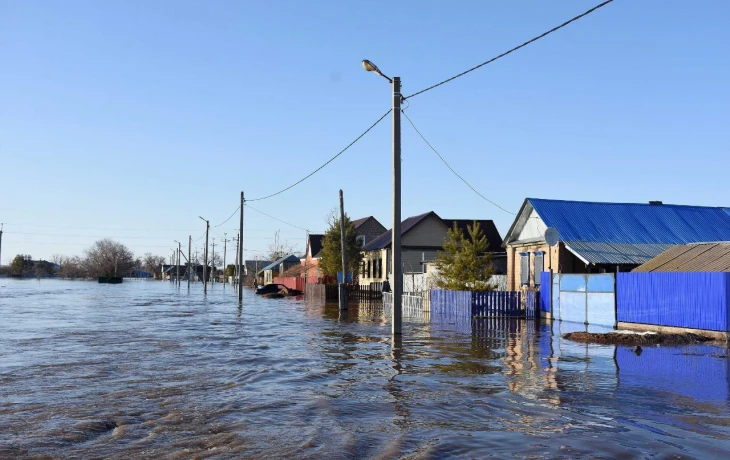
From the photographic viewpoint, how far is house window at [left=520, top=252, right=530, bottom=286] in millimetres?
32906

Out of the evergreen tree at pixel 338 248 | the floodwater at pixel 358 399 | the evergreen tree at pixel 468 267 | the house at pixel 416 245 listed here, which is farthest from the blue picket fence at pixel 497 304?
the evergreen tree at pixel 338 248

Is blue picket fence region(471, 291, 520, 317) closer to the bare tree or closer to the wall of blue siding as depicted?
the wall of blue siding

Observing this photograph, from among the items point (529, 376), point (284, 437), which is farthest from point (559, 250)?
point (284, 437)

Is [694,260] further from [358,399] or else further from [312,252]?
[312,252]

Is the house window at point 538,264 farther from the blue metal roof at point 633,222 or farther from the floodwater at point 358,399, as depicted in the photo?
the floodwater at point 358,399

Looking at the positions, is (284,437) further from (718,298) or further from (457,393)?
(718,298)

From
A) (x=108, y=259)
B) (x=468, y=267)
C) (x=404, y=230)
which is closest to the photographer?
(x=468, y=267)

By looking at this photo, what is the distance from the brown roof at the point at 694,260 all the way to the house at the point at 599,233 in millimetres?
2953

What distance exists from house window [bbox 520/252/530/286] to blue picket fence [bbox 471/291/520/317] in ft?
16.3

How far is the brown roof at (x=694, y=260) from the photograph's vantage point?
21016mm

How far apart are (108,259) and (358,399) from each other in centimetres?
19089

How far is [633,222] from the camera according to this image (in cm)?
3259

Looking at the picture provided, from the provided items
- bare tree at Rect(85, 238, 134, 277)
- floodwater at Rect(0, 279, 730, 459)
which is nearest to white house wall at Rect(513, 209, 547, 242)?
floodwater at Rect(0, 279, 730, 459)

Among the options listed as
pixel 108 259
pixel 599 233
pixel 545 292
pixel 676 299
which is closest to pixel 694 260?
pixel 676 299
